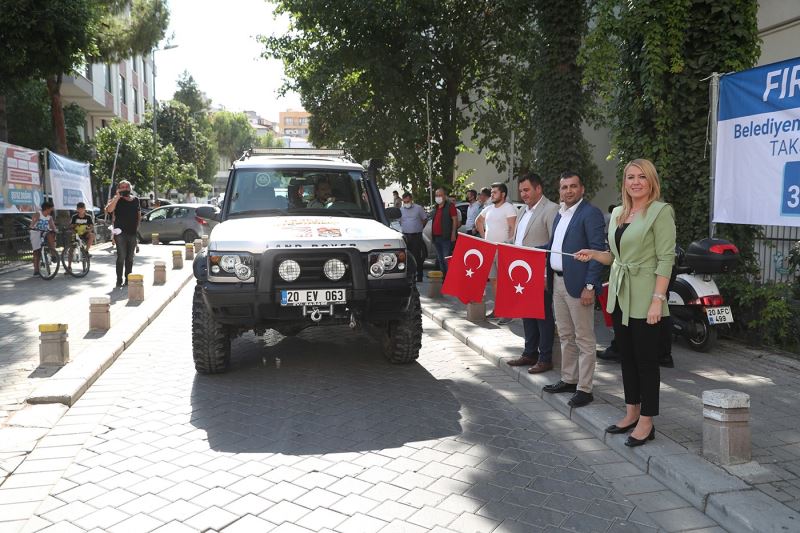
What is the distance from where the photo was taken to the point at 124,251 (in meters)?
12.9

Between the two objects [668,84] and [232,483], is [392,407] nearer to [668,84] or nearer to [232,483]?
[232,483]

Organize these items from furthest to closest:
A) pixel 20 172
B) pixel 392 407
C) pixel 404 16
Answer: pixel 404 16
pixel 20 172
pixel 392 407

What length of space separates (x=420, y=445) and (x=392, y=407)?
91 centimetres

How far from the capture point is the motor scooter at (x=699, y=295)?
6664 mm

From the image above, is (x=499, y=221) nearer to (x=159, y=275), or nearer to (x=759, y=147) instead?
(x=759, y=147)

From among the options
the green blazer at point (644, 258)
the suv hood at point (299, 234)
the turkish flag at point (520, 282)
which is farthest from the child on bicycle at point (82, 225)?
the green blazer at point (644, 258)

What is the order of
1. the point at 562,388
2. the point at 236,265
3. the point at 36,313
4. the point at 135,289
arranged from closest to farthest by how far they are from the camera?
the point at 562,388 → the point at 236,265 → the point at 36,313 → the point at 135,289

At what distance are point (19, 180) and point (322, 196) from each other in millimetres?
11776

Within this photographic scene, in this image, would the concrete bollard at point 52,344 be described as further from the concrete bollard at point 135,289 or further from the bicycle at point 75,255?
the bicycle at point 75,255

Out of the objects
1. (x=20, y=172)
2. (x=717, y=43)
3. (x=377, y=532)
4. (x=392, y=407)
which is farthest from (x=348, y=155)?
(x=20, y=172)

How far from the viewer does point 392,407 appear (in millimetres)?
5637

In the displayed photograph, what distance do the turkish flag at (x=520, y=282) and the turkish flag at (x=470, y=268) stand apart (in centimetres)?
47

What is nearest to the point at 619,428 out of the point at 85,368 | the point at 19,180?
the point at 85,368

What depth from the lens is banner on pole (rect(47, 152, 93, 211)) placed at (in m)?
17.9
